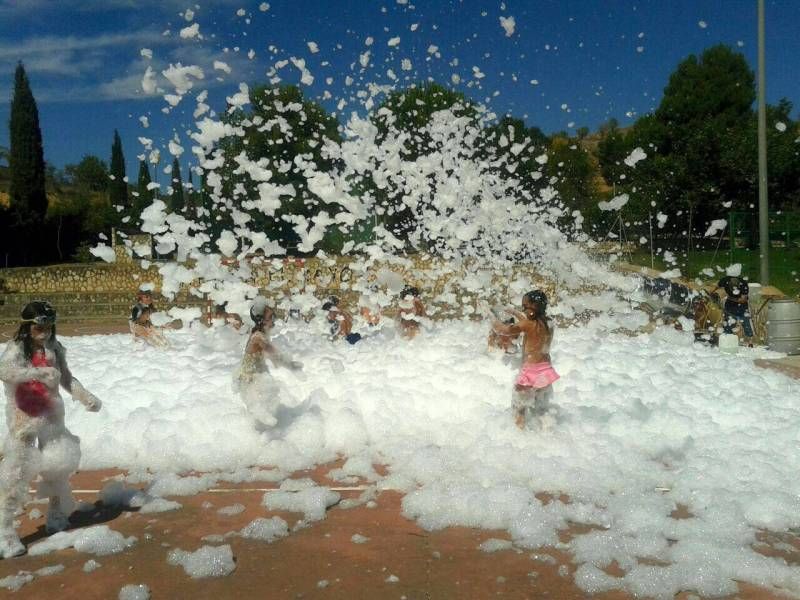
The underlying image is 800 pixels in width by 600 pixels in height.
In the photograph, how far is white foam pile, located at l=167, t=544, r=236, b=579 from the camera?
4422 millimetres

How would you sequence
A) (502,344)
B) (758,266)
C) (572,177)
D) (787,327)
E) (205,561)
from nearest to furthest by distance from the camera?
(205,561) < (502,344) < (787,327) < (758,266) < (572,177)

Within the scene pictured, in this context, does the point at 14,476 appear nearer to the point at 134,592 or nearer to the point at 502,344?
the point at 134,592

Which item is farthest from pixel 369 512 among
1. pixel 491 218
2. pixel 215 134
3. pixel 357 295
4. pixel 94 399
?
pixel 357 295

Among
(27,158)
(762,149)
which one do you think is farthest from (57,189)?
(762,149)

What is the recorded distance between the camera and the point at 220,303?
1288 cm

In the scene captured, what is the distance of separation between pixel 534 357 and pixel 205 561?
11.3ft

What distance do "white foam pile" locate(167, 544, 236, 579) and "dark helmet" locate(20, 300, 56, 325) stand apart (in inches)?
69.8

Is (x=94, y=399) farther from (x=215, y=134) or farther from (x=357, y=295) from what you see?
(x=357, y=295)

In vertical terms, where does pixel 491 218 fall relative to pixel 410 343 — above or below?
above

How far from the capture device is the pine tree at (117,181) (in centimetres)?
4625

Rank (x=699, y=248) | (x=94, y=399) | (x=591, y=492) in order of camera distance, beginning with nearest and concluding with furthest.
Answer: (x=94, y=399) → (x=591, y=492) → (x=699, y=248)

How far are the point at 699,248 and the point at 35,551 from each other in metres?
29.4

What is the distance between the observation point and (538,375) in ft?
21.9

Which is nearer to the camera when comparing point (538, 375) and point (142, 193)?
point (538, 375)
